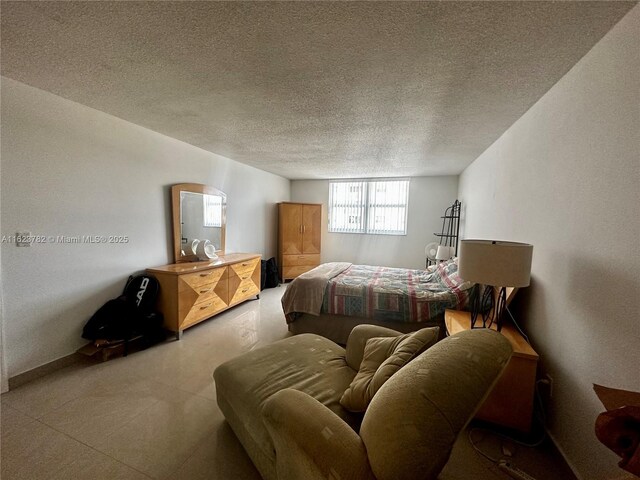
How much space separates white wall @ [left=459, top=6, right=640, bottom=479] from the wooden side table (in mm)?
147

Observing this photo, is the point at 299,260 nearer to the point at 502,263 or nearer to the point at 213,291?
the point at 213,291

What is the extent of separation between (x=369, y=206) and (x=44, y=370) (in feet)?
17.2

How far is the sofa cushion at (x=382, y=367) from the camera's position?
1.17 m

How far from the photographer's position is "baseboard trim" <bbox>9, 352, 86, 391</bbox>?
1949 mm

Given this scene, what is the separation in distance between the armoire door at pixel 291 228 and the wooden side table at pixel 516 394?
4.22 metres

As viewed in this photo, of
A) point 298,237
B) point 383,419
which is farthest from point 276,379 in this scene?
point 298,237

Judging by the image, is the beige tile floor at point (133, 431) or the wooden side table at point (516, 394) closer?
the beige tile floor at point (133, 431)

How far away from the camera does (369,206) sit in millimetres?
5676

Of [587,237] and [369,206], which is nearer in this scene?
[587,237]

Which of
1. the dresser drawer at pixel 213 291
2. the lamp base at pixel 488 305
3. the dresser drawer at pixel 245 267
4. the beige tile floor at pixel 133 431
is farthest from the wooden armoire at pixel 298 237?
the lamp base at pixel 488 305

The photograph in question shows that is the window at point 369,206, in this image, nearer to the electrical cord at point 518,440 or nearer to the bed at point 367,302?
the bed at point 367,302

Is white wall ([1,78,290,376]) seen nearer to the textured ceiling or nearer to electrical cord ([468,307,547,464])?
the textured ceiling

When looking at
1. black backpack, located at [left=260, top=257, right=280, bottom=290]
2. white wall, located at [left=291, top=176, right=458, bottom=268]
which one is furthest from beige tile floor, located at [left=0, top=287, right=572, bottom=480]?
white wall, located at [left=291, top=176, right=458, bottom=268]

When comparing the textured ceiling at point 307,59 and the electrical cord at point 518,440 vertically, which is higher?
the textured ceiling at point 307,59
